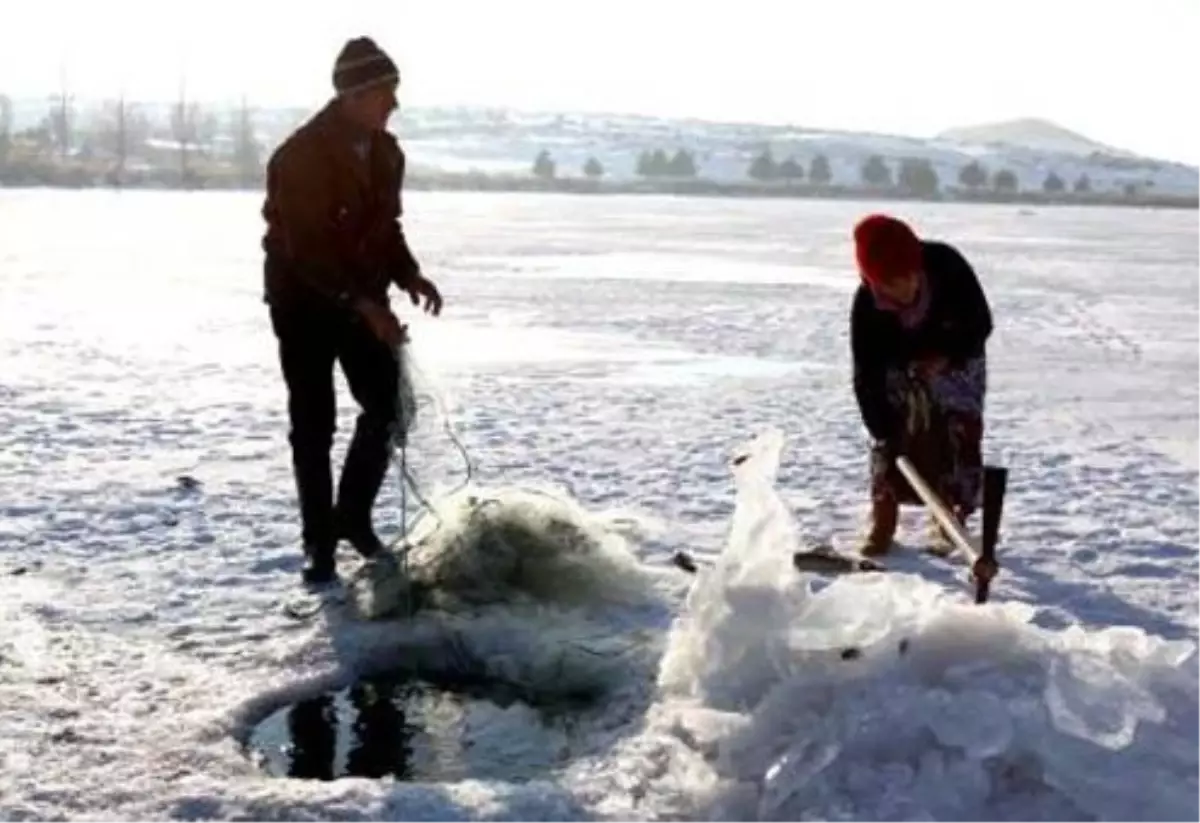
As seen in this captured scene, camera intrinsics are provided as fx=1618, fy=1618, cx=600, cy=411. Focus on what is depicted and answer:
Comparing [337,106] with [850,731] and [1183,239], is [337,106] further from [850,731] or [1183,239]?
[1183,239]

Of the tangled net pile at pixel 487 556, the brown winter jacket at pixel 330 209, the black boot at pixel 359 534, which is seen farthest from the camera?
the black boot at pixel 359 534

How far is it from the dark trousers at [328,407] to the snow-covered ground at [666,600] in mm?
316

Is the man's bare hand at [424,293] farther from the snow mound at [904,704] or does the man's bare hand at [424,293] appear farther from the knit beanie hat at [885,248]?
the snow mound at [904,704]

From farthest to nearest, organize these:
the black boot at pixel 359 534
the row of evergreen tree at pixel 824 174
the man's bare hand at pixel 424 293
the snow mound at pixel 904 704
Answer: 1. the row of evergreen tree at pixel 824 174
2. the man's bare hand at pixel 424 293
3. the black boot at pixel 359 534
4. the snow mound at pixel 904 704

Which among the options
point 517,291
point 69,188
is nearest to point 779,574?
point 517,291

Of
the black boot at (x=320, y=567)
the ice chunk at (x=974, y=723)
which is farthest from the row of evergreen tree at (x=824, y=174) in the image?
the ice chunk at (x=974, y=723)

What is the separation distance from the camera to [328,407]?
18.7 ft

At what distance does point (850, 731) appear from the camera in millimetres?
3443

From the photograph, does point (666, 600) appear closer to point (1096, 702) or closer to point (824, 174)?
point (1096, 702)

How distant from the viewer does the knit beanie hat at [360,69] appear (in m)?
5.38

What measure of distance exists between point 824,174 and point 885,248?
141m

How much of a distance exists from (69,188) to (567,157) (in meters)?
99.7

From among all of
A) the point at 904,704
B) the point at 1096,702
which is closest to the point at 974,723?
the point at 904,704

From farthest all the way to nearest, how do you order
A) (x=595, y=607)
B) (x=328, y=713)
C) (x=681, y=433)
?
1. (x=681, y=433)
2. (x=595, y=607)
3. (x=328, y=713)
